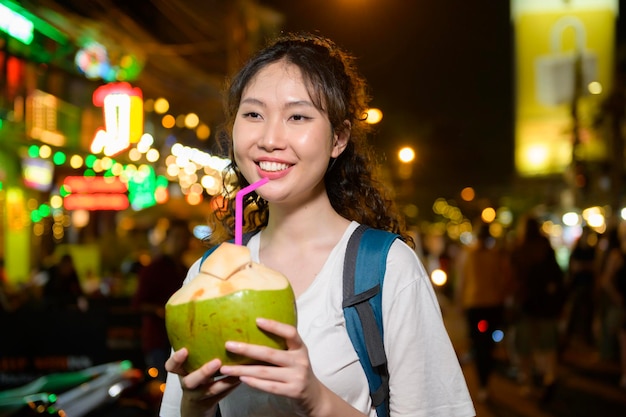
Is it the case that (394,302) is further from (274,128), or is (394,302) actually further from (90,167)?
(90,167)

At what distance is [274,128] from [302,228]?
1.30 feet

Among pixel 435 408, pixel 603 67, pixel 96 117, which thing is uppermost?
pixel 603 67

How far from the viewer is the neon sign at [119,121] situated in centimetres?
1798

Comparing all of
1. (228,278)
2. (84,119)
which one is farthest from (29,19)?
(228,278)

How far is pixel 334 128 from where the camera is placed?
231 centimetres

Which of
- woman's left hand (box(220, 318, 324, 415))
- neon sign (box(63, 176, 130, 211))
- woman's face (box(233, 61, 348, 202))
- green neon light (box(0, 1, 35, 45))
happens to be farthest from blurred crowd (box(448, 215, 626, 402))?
neon sign (box(63, 176, 130, 211))

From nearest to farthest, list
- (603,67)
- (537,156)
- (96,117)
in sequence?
(96,117)
(603,67)
(537,156)

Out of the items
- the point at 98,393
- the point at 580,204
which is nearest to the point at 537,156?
the point at 580,204

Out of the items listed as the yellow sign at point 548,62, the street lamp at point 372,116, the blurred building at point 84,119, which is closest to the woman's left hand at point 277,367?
the street lamp at point 372,116

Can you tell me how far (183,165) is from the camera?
1037 inches

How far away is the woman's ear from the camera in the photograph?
2.35m

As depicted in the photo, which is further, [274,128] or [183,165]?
[183,165]

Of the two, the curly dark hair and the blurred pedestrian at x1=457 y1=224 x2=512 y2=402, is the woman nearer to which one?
the curly dark hair

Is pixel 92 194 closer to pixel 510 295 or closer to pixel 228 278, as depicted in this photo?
pixel 510 295
